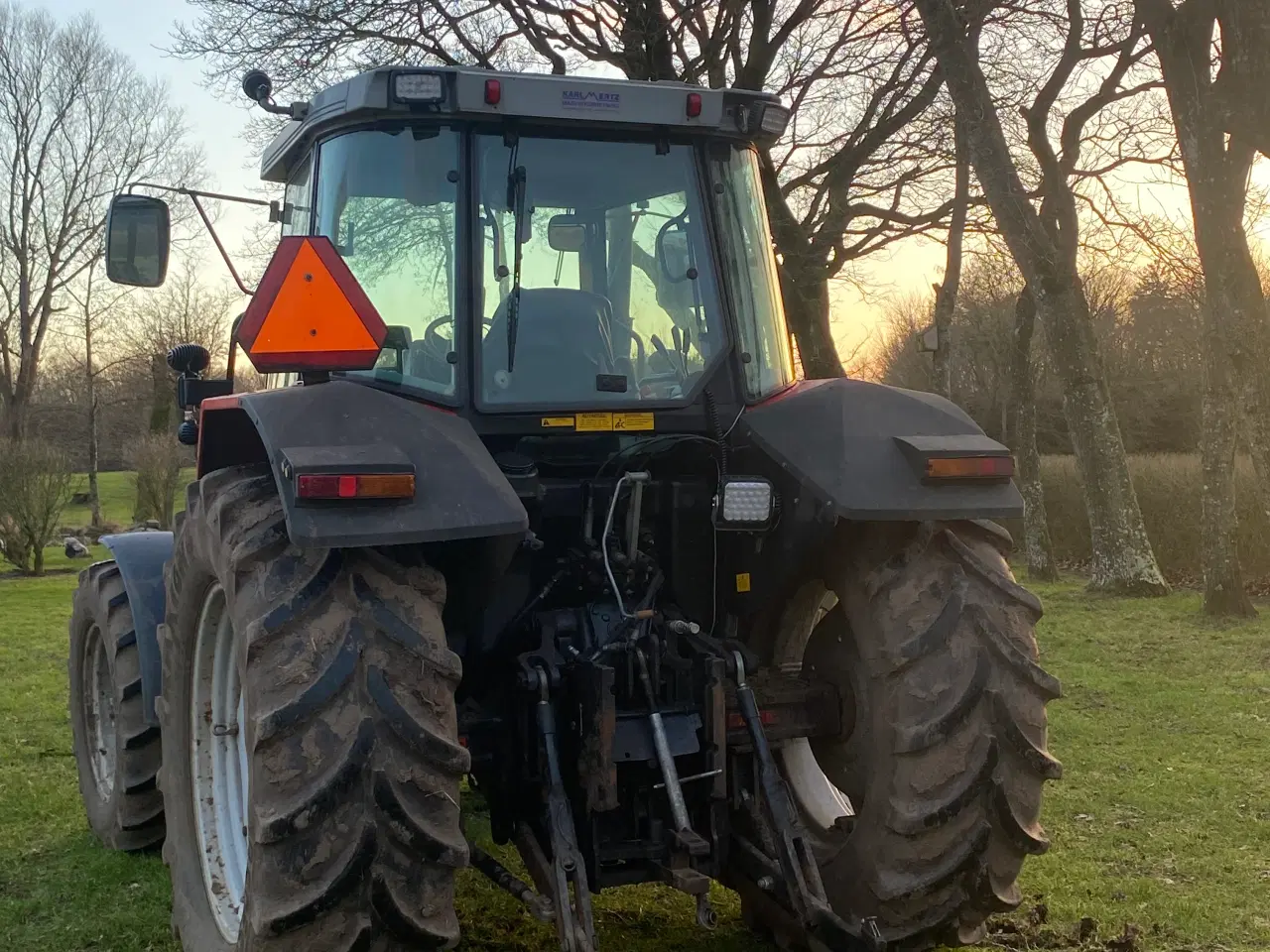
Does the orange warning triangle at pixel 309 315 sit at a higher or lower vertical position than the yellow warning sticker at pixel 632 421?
higher

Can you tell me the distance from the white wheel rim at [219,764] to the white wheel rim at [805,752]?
5.49ft

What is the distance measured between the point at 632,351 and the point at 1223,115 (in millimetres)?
7578

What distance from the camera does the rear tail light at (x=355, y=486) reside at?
2.55 meters

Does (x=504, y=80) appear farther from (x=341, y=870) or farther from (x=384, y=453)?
(x=341, y=870)

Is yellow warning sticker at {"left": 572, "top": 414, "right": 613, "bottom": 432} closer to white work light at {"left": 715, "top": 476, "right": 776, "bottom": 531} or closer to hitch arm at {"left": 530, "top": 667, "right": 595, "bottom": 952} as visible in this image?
white work light at {"left": 715, "top": 476, "right": 776, "bottom": 531}

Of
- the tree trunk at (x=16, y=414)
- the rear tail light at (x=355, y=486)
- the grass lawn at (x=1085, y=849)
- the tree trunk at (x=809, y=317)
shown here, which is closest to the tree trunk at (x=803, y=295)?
the tree trunk at (x=809, y=317)

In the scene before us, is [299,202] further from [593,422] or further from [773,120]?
[773,120]

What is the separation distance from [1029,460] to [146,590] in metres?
14.0

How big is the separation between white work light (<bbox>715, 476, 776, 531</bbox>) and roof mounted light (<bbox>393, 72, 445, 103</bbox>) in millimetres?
1385

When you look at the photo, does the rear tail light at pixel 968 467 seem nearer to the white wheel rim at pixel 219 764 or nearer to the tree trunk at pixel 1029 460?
the white wheel rim at pixel 219 764

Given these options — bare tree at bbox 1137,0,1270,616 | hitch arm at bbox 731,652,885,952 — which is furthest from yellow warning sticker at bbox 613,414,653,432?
bare tree at bbox 1137,0,1270,616

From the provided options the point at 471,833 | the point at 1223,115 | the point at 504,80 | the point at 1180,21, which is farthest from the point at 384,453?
the point at 1180,21

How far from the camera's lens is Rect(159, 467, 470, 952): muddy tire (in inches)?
97.2

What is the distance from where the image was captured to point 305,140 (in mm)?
3846
